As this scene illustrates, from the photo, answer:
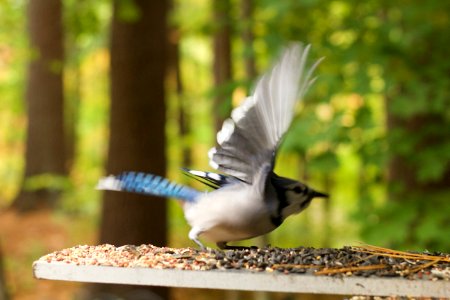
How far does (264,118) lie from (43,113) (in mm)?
13744

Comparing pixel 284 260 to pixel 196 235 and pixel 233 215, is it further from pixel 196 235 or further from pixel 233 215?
pixel 196 235

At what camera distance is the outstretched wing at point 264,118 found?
10.7ft

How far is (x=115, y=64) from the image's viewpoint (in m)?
9.30

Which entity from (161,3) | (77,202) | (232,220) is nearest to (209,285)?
(232,220)

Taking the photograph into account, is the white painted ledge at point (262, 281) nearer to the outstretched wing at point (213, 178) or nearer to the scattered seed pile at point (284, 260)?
the scattered seed pile at point (284, 260)

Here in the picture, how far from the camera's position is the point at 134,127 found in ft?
30.3

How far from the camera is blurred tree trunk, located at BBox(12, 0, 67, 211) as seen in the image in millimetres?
16047

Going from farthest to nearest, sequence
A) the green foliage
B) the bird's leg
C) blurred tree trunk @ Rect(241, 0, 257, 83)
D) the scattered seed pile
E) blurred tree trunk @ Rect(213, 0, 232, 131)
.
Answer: blurred tree trunk @ Rect(213, 0, 232, 131) → blurred tree trunk @ Rect(241, 0, 257, 83) → the green foliage → the bird's leg → the scattered seed pile

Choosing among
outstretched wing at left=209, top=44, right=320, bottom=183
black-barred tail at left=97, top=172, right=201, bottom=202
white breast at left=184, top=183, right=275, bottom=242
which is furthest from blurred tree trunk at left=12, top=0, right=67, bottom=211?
outstretched wing at left=209, top=44, right=320, bottom=183

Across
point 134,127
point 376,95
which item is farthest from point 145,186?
point 134,127

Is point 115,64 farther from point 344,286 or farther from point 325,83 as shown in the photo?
point 344,286

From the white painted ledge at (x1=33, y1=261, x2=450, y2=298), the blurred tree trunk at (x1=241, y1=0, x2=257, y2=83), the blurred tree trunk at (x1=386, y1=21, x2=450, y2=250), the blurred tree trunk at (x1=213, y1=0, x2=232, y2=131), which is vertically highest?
the blurred tree trunk at (x1=213, y1=0, x2=232, y2=131)

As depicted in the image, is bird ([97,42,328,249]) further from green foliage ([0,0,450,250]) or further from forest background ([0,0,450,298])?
green foliage ([0,0,450,250])

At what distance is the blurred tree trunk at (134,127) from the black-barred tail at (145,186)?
550 centimetres
